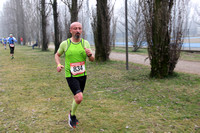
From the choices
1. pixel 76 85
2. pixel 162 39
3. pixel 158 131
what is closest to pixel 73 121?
pixel 76 85

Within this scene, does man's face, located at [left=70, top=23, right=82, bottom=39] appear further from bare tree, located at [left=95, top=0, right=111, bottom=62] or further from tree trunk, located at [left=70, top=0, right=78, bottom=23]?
tree trunk, located at [left=70, top=0, right=78, bottom=23]

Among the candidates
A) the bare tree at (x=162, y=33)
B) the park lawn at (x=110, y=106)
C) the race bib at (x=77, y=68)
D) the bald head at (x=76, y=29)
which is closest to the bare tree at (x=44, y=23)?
the park lawn at (x=110, y=106)

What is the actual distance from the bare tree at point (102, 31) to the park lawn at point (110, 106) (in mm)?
4684

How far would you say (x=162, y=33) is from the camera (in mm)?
7359

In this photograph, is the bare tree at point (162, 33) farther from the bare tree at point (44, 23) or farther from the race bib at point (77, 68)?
the bare tree at point (44, 23)

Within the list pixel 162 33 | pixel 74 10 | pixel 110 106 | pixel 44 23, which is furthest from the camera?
pixel 44 23

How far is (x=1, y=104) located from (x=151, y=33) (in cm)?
557

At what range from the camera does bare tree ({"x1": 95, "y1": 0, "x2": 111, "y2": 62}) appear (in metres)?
12.4

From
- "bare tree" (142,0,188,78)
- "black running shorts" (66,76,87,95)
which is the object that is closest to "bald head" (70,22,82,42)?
"black running shorts" (66,76,87,95)

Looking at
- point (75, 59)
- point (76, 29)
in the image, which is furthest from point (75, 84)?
point (76, 29)

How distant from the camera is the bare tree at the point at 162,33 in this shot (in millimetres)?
7320

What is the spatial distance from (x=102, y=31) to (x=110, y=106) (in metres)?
7.93

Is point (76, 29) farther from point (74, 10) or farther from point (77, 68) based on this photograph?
point (74, 10)

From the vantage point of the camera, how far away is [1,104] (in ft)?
18.3
